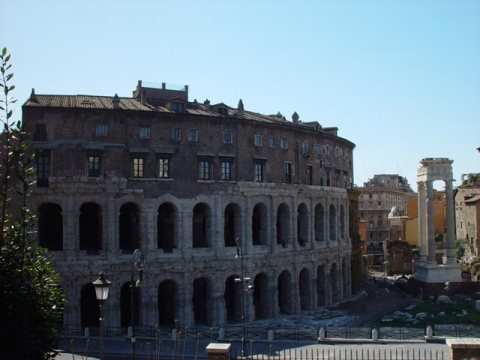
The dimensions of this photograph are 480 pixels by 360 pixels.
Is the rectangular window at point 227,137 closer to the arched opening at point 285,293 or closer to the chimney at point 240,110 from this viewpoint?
the chimney at point 240,110

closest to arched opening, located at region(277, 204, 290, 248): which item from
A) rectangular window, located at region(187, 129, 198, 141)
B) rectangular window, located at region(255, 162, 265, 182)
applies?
rectangular window, located at region(255, 162, 265, 182)

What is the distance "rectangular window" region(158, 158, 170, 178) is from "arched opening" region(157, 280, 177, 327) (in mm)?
7791

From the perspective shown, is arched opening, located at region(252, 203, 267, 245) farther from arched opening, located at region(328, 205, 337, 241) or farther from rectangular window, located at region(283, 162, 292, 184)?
arched opening, located at region(328, 205, 337, 241)

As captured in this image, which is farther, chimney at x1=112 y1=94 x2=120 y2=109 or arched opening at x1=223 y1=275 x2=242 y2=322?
arched opening at x1=223 y1=275 x2=242 y2=322

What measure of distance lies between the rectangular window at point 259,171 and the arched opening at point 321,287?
1168 cm

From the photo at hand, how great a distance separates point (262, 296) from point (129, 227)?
1163 cm

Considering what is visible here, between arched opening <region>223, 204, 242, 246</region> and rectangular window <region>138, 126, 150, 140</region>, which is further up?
rectangular window <region>138, 126, 150, 140</region>

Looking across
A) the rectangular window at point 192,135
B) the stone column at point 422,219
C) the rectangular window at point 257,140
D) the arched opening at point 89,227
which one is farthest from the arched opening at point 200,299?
the stone column at point 422,219

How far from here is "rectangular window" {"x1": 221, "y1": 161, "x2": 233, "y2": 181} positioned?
4144 centimetres

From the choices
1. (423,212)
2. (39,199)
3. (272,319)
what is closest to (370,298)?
(423,212)

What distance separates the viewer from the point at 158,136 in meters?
39.1

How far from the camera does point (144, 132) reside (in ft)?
127

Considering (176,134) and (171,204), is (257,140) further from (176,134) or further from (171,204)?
(171,204)

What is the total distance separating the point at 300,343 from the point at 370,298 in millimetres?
25611
